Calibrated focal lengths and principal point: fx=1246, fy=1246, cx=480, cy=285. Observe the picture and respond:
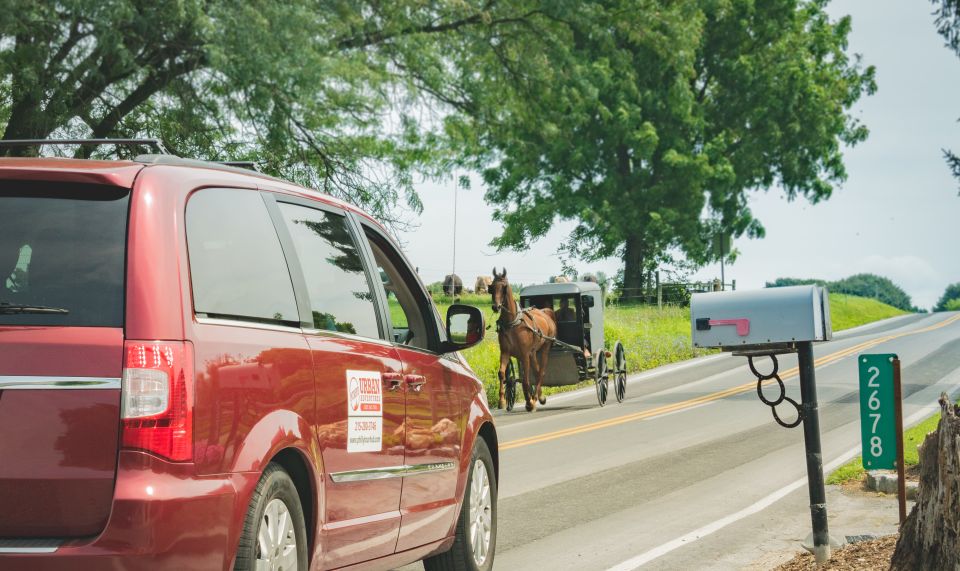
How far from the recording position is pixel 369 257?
6.20 metres

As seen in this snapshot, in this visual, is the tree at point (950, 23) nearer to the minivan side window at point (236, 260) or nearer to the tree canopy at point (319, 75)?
the tree canopy at point (319, 75)

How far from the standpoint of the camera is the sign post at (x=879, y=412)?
293 inches

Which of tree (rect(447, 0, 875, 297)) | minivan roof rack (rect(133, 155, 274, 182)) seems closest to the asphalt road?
minivan roof rack (rect(133, 155, 274, 182))

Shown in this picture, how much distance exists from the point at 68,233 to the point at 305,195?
154 centimetres

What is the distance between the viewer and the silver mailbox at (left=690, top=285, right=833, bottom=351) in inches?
288

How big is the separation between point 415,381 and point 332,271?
2.67ft

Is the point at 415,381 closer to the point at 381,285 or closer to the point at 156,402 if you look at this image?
the point at 381,285

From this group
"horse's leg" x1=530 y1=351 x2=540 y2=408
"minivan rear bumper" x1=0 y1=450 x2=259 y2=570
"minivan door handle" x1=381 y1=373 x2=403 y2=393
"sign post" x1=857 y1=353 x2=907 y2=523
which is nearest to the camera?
"minivan rear bumper" x1=0 y1=450 x2=259 y2=570

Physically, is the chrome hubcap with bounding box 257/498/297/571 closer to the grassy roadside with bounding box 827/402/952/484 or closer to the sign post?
the sign post

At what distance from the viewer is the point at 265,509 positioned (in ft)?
14.9

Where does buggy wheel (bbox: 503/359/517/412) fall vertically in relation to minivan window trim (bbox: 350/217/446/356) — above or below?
below

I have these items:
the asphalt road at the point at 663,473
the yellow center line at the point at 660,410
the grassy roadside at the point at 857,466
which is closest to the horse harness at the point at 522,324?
the asphalt road at the point at 663,473

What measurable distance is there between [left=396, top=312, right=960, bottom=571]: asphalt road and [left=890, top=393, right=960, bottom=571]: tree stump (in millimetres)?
2229

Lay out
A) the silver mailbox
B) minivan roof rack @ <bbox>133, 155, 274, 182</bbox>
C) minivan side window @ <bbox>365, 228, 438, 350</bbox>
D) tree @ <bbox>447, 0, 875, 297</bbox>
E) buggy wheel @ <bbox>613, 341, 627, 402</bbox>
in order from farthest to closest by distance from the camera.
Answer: tree @ <bbox>447, 0, 875, 297</bbox> → buggy wheel @ <bbox>613, 341, 627, 402</bbox> → the silver mailbox → minivan side window @ <bbox>365, 228, 438, 350</bbox> → minivan roof rack @ <bbox>133, 155, 274, 182</bbox>
